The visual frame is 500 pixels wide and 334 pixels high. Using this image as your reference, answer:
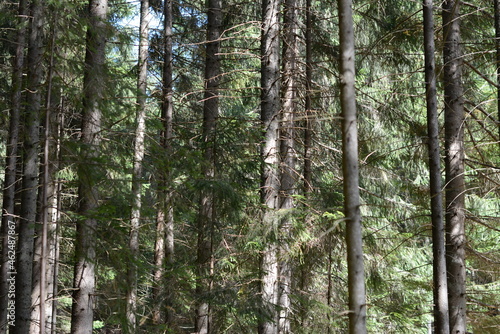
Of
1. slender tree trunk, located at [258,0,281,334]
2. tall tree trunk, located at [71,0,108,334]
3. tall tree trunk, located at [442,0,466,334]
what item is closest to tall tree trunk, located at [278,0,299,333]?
slender tree trunk, located at [258,0,281,334]

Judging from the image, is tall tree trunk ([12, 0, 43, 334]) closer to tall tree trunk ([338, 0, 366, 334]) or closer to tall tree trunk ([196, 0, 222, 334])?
tall tree trunk ([196, 0, 222, 334])

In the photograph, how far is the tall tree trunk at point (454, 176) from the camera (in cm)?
787

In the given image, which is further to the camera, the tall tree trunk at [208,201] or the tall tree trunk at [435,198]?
the tall tree trunk at [208,201]

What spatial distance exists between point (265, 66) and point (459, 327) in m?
5.28

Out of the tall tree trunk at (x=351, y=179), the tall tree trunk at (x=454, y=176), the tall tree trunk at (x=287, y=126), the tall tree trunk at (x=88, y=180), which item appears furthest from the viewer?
the tall tree trunk at (x=287, y=126)

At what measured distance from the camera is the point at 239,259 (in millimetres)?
9594

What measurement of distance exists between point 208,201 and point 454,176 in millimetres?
4786

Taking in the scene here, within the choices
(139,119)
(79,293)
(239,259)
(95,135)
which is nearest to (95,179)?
(95,135)

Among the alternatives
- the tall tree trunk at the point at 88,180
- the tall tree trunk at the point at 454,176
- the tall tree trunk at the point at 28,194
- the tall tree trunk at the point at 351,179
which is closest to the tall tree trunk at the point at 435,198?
the tall tree trunk at the point at 454,176

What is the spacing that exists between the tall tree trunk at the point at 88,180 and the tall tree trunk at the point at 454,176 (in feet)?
17.4

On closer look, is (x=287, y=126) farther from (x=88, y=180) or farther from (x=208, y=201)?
(x=88, y=180)

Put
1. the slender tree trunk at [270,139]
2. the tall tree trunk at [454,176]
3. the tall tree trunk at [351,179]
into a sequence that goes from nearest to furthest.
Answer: the tall tree trunk at [351,179] → the tall tree trunk at [454,176] → the slender tree trunk at [270,139]

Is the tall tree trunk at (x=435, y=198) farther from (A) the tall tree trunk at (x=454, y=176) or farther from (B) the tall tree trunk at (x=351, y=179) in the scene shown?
(B) the tall tree trunk at (x=351, y=179)

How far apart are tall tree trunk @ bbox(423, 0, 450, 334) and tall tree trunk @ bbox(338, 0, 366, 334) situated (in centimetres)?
315
